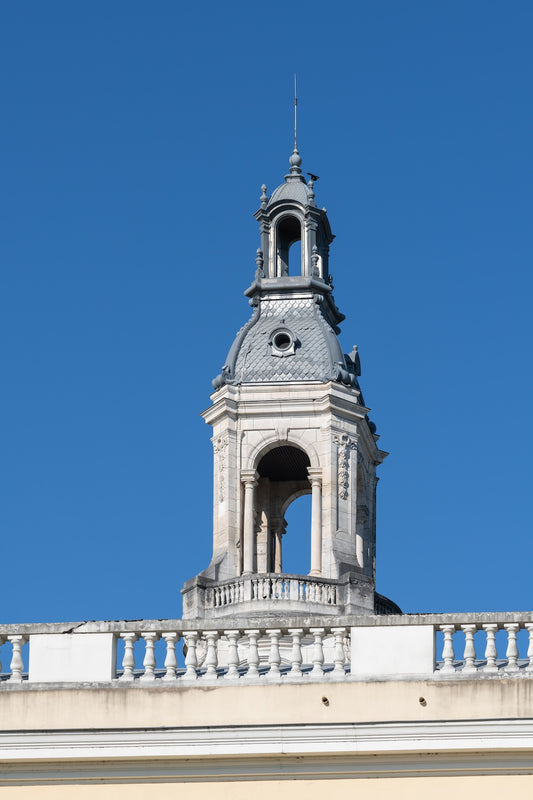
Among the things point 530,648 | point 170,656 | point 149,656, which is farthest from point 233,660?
point 530,648

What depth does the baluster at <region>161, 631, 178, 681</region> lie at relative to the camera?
23.1m

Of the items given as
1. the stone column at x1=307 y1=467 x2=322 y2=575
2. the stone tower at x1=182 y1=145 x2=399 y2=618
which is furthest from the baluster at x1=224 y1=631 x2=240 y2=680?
the stone column at x1=307 y1=467 x2=322 y2=575

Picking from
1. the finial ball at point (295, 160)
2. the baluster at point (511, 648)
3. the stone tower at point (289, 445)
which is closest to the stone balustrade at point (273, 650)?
the baluster at point (511, 648)

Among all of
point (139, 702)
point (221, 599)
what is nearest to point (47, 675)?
point (139, 702)

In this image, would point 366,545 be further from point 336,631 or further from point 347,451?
point 336,631

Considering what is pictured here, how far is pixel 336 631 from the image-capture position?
76.3 feet

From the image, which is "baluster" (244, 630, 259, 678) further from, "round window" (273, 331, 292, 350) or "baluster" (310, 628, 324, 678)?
"round window" (273, 331, 292, 350)

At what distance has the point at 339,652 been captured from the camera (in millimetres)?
22938

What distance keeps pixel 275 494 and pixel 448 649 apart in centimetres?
2822

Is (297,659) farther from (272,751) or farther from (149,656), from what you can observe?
(149,656)

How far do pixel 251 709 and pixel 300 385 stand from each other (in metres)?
Answer: 26.5

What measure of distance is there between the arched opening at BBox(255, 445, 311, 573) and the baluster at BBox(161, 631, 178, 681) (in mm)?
26113

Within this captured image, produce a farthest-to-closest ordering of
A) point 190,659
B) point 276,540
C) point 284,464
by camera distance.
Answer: point 284,464 < point 276,540 < point 190,659

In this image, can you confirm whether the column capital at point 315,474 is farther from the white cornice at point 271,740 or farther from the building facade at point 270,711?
the white cornice at point 271,740
